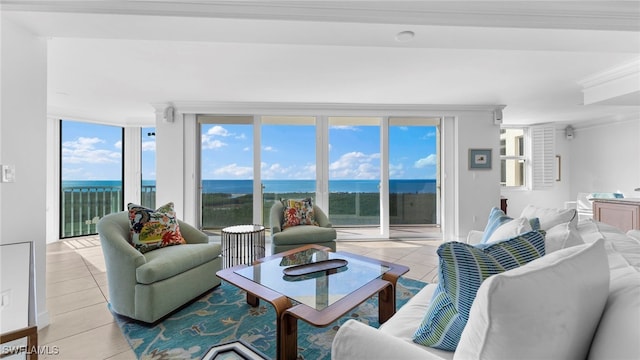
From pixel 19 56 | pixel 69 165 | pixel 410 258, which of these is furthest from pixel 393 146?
pixel 69 165

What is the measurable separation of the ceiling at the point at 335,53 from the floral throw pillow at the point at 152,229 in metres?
1.46

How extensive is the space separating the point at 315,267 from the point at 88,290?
231 cm

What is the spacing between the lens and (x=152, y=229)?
2.50 meters

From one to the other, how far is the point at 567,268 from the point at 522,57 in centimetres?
281

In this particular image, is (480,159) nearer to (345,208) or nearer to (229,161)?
(345,208)

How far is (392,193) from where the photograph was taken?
514 cm

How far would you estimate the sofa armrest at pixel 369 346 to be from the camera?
816 mm

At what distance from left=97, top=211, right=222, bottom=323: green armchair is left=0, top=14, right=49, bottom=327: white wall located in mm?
401

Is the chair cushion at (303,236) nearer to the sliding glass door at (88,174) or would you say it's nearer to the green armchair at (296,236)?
the green armchair at (296,236)

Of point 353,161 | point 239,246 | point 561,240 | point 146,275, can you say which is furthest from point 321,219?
point 561,240

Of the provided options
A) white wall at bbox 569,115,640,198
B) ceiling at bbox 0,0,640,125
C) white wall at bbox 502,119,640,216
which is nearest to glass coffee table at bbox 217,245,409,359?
ceiling at bbox 0,0,640,125

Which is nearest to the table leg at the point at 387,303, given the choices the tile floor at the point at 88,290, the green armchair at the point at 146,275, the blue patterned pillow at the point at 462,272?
the blue patterned pillow at the point at 462,272

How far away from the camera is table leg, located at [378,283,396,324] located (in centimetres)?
200

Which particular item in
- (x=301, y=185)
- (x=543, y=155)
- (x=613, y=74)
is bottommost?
(x=301, y=185)
